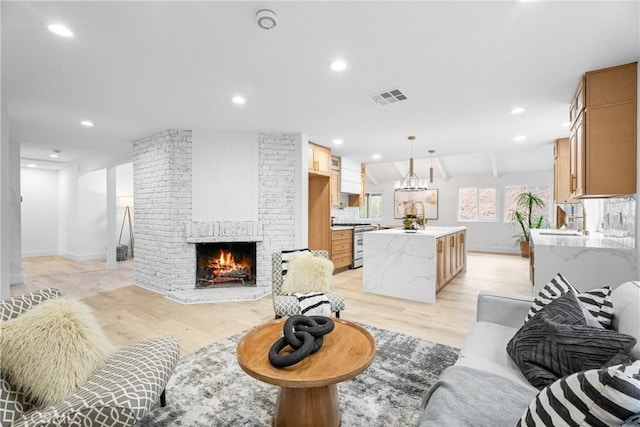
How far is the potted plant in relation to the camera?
7109 mm

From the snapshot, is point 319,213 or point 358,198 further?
point 358,198

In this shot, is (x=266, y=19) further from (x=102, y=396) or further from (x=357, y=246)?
(x=357, y=246)

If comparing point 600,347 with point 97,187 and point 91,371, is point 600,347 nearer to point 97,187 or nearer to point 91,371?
point 91,371

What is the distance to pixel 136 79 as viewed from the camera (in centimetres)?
269

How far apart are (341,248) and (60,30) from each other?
16.0 feet

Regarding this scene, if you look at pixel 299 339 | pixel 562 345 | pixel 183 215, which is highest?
pixel 183 215

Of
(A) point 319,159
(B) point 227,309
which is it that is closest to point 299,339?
(B) point 227,309

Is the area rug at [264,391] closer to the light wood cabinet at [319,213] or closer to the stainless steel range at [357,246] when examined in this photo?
the light wood cabinet at [319,213]

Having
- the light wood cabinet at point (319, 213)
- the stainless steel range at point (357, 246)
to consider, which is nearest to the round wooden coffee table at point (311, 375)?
the light wood cabinet at point (319, 213)

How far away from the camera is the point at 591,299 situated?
157cm

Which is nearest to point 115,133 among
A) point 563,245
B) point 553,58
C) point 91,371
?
point 91,371

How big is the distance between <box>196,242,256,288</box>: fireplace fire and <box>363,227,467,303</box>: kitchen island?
1860 mm

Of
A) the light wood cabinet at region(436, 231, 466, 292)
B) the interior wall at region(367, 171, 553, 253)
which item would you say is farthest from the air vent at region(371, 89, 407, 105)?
the interior wall at region(367, 171, 553, 253)

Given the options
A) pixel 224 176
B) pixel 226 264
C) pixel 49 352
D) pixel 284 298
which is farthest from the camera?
pixel 226 264
